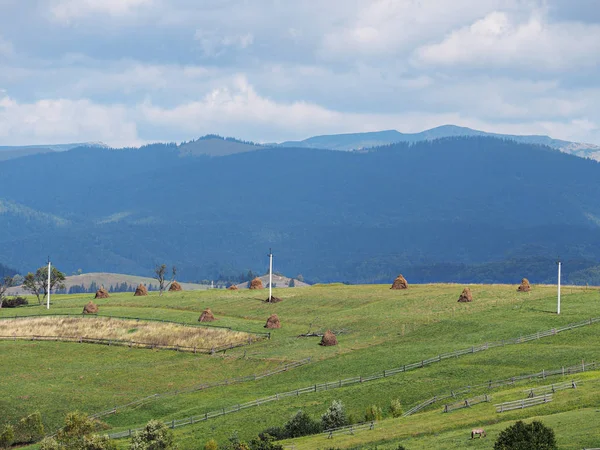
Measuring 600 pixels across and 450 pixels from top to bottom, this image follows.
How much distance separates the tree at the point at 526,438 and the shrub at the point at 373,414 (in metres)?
22.1

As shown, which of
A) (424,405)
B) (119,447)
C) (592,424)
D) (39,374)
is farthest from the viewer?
(39,374)

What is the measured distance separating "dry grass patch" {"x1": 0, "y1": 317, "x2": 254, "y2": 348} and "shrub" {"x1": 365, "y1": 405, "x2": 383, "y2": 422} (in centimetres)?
4041

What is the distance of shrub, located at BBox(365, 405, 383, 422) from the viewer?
7464 centimetres

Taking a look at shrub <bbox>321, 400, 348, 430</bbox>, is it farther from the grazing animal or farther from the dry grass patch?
the dry grass patch

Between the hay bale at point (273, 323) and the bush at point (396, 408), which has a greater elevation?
the hay bale at point (273, 323)

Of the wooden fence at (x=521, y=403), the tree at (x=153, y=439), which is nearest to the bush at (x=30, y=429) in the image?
the tree at (x=153, y=439)

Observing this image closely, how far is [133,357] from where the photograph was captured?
11056cm

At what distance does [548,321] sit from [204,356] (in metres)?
39.1

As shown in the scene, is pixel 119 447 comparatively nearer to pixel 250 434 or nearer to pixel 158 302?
pixel 250 434

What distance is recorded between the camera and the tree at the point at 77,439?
2682 inches

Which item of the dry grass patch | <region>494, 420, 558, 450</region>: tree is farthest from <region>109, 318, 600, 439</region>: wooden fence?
the dry grass patch

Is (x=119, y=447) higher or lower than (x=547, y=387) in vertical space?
lower

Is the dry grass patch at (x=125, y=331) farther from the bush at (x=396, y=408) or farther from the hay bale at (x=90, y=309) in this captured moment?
the bush at (x=396, y=408)

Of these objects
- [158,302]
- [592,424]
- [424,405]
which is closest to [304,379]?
[424,405]
